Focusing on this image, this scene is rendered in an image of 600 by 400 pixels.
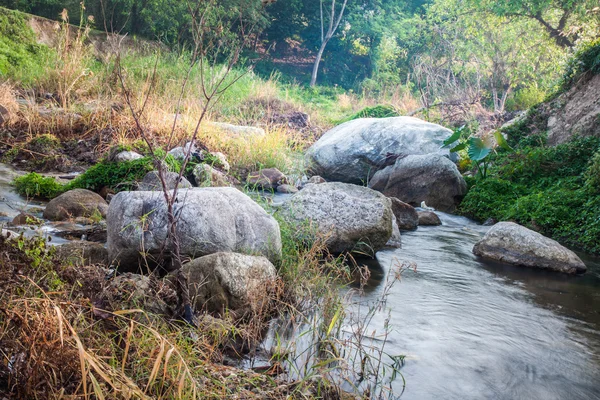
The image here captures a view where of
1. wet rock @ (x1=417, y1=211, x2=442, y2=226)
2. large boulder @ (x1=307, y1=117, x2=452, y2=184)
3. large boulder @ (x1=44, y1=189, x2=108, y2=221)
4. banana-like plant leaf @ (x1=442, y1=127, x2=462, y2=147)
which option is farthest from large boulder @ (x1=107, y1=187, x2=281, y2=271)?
banana-like plant leaf @ (x1=442, y1=127, x2=462, y2=147)

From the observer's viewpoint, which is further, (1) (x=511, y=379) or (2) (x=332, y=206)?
(2) (x=332, y=206)

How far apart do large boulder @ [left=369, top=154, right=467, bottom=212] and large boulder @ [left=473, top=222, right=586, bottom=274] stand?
2.96 meters

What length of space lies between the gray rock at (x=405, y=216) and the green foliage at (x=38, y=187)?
4.92 meters

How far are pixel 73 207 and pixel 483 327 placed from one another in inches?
192

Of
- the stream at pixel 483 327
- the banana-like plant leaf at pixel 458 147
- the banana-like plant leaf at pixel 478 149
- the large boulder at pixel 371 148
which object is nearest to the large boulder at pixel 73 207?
the stream at pixel 483 327

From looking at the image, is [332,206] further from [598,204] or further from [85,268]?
[598,204]

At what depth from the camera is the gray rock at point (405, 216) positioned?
8.55m

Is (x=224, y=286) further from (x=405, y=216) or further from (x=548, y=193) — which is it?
(x=548, y=193)

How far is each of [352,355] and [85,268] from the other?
72.4 inches

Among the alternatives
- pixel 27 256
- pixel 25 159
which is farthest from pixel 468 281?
pixel 25 159

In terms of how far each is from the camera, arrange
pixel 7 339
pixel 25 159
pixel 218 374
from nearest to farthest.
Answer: pixel 7 339 → pixel 218 374 → pixel 25 159

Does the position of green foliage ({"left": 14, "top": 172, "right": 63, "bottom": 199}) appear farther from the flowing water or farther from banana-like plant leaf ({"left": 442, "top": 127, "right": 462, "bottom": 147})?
banana-like plant leaf ({"left": 442, "top": 127, "right": 462, "bottom": 147})

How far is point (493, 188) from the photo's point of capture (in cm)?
1050

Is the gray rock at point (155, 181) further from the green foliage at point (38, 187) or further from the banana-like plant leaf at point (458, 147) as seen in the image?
the banana-like plant leaf at point (458, 147)
